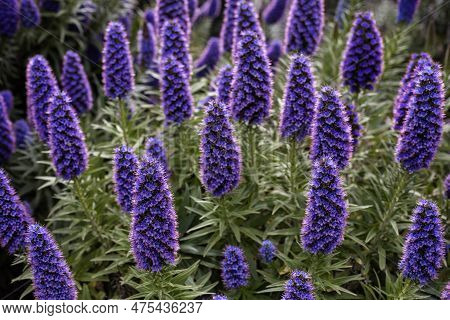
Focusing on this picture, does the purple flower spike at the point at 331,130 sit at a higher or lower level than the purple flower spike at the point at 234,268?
higher

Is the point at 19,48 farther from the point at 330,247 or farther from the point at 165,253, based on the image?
the point at 330,247

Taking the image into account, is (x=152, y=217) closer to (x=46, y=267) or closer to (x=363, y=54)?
(x=46, y=267)

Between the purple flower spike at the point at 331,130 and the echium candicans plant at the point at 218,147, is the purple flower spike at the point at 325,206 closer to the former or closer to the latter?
the purple flower spike at the point at 331,130

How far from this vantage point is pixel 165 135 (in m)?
5.85

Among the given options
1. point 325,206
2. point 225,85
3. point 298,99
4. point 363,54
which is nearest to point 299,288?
point 325,206

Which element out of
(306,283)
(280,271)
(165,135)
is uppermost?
(165,135)

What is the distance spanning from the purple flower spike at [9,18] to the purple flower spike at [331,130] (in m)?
4.47

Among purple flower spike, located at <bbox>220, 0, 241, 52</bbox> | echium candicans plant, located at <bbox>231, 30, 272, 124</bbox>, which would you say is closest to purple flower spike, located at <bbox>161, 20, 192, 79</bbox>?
echium candicans plant, located at <bbox>231, 30, 272, 124</bbox>

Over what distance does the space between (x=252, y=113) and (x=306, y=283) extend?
170 centimetres

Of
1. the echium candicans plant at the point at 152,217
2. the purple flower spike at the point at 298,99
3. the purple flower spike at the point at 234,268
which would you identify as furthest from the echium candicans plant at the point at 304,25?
the echium candicans plant at the point at 152,217

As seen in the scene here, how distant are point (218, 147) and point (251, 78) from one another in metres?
0.75

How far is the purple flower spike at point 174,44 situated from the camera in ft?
18.1

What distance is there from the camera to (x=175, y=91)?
5.07 meters
